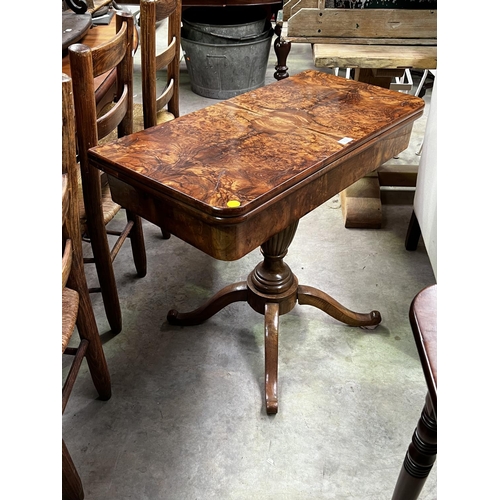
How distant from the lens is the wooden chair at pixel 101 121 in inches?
57.0

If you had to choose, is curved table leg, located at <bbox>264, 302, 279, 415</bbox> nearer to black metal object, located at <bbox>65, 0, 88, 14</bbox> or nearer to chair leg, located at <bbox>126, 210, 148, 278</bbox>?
chair leg, located at <bbox>126, 210, 148, 278</bbox>

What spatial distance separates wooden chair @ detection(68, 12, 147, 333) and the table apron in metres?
0.21

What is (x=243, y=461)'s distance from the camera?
160cm

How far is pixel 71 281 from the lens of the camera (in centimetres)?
147

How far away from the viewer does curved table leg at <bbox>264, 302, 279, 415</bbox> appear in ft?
5.69

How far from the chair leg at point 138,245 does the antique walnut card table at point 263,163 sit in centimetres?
53

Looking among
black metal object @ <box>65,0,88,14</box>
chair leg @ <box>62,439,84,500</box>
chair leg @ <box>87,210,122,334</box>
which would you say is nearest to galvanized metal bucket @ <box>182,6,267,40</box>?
black metal object @ <box>65,0,88,14</box>

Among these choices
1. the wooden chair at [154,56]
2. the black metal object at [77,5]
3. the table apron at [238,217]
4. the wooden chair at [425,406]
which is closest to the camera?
the wooden chair at [425,406]

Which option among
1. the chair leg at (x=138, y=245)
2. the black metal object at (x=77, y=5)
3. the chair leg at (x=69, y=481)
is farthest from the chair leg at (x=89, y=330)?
the black metal object at (x=77, y=5)

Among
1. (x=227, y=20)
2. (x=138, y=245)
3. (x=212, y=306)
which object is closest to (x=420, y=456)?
(x=212, y=306)

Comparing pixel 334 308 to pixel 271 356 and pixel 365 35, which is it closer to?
pixel 271 356

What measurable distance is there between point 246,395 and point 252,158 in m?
0.82

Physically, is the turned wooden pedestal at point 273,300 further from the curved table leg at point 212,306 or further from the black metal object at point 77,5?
the black metal object at point 77,5

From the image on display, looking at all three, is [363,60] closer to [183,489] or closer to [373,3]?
[373,3]
